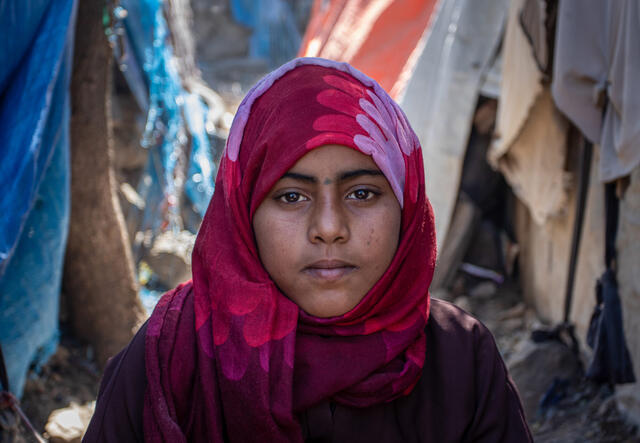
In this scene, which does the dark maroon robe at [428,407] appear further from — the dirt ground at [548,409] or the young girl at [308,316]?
the dirt ground at [548,409]

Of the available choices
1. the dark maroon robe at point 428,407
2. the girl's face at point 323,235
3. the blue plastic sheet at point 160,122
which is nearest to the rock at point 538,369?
the dark maroon robe at point 428,407

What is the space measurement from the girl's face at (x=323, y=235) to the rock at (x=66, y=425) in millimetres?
1717

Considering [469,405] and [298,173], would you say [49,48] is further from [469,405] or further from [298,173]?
[469,405]

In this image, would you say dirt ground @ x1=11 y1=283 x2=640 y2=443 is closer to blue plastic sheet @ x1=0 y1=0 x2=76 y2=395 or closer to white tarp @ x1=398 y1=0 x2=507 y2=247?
blue plastic sheet @ x1=0 y1=0 x2=76 y2=395

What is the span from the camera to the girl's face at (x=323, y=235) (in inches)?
49.3

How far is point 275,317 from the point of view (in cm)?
127

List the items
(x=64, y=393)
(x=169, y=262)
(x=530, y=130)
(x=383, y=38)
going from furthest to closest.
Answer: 1. (x=169, y=262)
2. (x=383, y=38)
3. (x=530, y=130)
4. (x=64, y=393)

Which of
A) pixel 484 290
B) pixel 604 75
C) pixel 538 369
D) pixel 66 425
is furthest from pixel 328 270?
pixel 484 290

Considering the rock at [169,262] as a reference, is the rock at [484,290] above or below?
below

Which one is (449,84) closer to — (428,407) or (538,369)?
(538,369)

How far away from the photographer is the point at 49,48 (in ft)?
6.61

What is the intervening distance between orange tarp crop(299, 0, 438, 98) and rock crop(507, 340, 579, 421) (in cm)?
186

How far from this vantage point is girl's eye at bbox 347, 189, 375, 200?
1.30 meters

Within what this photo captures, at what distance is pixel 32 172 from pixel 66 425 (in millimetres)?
1231
